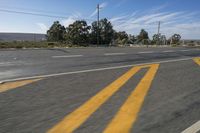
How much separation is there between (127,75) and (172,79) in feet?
4.42

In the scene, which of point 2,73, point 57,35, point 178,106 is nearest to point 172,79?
point 178,106

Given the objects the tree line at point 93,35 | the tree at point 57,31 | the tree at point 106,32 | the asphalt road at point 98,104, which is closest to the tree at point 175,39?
the tree line at point 93,35

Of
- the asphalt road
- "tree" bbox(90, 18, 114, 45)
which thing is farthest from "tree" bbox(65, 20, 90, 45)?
the asphalt road

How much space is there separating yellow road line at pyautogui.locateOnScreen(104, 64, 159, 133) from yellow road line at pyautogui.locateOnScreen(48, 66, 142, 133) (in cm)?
43

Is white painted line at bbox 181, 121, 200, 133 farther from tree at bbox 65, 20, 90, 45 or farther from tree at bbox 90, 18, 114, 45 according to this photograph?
tree at bbox 90, 18, 114, 45

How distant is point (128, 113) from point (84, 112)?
0.75m

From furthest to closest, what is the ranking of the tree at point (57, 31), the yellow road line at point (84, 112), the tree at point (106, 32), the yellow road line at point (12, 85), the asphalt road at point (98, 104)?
1. the tree at point (57, 31)
2. the tree at point (106, 32)
3. the yellow road line at point (12, 85)
4. the asphalt road at point (98, 104)
5. the yellow road line at point (84, 112)

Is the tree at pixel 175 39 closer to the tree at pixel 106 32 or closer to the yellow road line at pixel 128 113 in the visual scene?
the tree at pixel 106 32

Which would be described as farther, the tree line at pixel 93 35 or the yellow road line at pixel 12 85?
the tree line at pixel 93 35

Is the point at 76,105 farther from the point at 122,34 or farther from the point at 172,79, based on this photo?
the point at 122,34

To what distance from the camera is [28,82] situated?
20.4ft

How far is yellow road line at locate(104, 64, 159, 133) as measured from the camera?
3.53 meters

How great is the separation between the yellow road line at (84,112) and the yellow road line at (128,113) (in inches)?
17.1

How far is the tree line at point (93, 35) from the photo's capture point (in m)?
59.2
